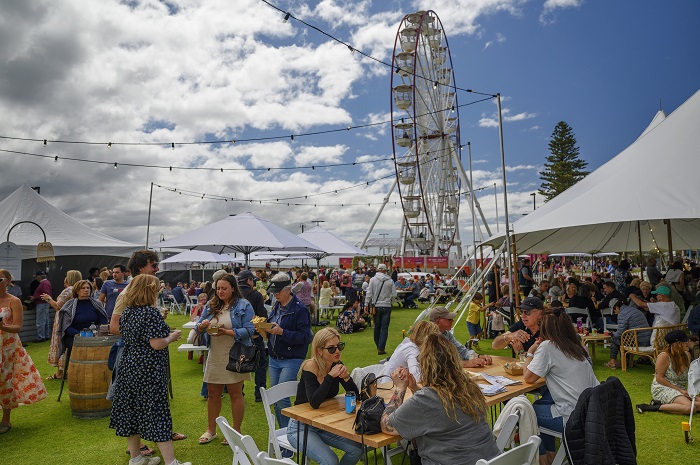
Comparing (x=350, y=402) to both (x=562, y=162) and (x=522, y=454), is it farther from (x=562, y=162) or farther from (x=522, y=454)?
(x=562, y=162)

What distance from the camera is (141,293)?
3.50m

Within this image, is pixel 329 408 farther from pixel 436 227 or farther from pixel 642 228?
pixel 436 227

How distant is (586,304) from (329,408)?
7.19 metres

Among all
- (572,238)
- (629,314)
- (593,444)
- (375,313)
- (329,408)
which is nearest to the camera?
(593,444)

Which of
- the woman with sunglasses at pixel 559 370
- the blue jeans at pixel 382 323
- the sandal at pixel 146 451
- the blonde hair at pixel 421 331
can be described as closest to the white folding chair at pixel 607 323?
the blue jeans at pixel 382 323

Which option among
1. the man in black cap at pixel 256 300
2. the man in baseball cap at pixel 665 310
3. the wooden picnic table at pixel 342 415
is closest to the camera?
the wooden picnic table at pixel 342 415

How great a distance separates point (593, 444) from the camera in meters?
2.51

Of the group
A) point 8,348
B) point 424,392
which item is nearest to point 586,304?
point 424,392

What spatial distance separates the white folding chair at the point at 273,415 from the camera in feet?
10.1

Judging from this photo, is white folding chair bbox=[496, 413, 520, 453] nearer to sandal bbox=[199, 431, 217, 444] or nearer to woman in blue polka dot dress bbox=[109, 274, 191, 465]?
woman in blue polka dot dress bbox=[109, 274, 191, 465]

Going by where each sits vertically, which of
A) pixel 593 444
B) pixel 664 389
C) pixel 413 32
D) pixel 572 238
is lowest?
pixel 664 389

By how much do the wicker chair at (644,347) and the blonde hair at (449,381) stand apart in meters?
5.37

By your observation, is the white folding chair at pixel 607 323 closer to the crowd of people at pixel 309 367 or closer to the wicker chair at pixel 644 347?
the wicker chair at pixel 644 347

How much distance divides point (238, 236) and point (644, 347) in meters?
6.66
